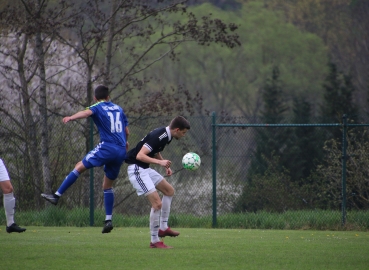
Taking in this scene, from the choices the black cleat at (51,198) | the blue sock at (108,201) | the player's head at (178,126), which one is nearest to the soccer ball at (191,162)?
the player's head at (178,126)

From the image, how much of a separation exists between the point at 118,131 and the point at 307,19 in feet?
113

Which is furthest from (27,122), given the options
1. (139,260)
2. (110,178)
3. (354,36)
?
(354,36)

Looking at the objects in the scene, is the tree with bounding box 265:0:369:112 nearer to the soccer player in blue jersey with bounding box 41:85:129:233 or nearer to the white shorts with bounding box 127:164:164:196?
the soccer player in blue jersey with bounding box 41:85:129:233

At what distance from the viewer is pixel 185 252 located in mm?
8242

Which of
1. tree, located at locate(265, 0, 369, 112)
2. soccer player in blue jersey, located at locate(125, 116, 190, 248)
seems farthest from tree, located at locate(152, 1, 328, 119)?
soccer player in blue jersey, located at locate(125, 116, 190, 248)

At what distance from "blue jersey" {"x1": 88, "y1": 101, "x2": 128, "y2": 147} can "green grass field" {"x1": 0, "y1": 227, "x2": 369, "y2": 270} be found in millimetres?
1546

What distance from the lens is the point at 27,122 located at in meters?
15.1

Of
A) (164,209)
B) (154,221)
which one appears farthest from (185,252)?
(164,209)

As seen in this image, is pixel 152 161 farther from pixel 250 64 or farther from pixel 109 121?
pixel 250 64

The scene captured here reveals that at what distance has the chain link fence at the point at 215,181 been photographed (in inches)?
534

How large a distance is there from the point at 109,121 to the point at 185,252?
251 cm

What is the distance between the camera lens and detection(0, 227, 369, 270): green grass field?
7117 millimetres

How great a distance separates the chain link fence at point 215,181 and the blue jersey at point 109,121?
3.73 meters

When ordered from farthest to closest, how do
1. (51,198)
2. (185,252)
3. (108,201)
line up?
(108,201), (51,198), (185,252)
